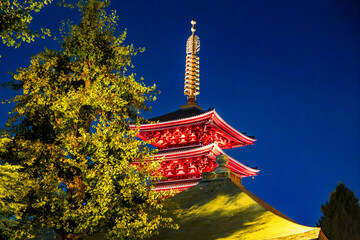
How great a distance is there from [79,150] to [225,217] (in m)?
5.00

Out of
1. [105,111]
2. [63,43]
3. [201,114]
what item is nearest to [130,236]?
[105,111]

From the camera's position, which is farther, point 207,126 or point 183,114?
point 183,114

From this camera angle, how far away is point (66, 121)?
12.3m

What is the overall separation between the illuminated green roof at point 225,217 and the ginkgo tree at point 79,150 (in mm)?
790

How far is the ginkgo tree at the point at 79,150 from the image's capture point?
11219 millimetres

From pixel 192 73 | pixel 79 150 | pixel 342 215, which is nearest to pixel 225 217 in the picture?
pixel 79 150

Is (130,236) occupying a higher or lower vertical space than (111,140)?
lower

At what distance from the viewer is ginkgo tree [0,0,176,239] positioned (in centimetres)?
1122

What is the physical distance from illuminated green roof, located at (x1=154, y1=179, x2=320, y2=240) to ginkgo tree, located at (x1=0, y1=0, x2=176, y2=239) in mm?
790

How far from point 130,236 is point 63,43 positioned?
7.29 m

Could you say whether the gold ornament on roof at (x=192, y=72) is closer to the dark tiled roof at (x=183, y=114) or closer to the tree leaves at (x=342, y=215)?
the dark tiled roof at (x=183, y=114)

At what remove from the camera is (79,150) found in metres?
12.0

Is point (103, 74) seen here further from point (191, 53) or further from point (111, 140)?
point (191, 53)

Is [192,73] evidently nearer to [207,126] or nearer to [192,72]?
[192,72]
